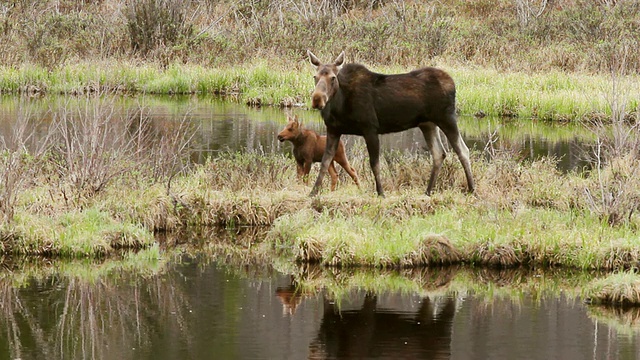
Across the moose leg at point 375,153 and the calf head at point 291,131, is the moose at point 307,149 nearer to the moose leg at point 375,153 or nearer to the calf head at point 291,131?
the calf head at point 291,131

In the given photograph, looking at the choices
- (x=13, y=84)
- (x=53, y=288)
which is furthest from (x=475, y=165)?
(x=13, y=84)

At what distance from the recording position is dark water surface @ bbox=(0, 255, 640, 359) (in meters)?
9.82

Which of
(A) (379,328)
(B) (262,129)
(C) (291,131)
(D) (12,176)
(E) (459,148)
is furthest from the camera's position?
(B) (262,129)

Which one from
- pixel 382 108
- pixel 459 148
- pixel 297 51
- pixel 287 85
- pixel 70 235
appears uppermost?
pixel 382 108

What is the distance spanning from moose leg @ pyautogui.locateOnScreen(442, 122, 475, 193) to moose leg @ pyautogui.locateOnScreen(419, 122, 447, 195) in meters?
0.23

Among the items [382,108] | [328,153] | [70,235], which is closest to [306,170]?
[328,153]

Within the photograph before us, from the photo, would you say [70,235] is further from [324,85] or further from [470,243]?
[470,243]

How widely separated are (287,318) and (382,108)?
174 inches

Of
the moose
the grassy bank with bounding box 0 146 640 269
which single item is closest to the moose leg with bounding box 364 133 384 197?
the grassy bank with bounding box 0 146 640 269

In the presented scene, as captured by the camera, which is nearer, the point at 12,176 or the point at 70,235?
the point at 70,235

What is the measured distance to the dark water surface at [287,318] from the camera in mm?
9820

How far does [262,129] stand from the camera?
23859mm

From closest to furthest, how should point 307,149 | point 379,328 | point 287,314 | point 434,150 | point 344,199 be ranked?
point 379,328
point 287,314
point 344,199
point 434,150
point 307,149

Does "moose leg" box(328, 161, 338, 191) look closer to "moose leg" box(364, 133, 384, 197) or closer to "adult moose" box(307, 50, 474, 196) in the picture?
"adult moose" box(307, 50, 474, 196)
